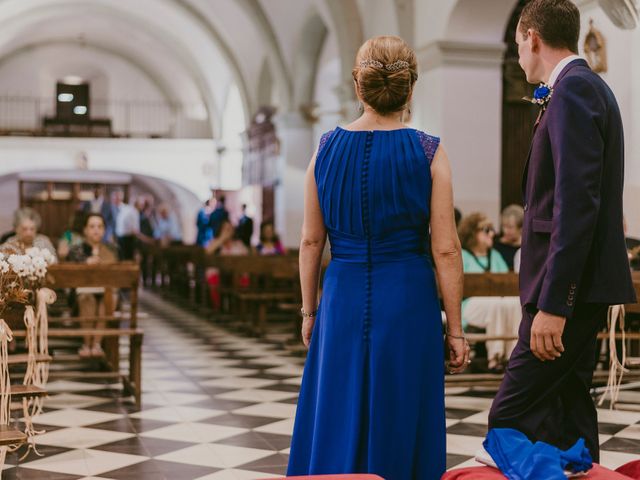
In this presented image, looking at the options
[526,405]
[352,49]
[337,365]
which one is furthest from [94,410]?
[352,49]

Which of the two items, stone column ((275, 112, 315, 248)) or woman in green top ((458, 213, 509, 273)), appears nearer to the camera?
woman in green top ((458, 213, 509, 273))

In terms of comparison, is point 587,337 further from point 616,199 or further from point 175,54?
point 175,54

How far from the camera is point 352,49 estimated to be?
1292 centimetres

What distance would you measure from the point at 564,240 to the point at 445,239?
0.41 metres

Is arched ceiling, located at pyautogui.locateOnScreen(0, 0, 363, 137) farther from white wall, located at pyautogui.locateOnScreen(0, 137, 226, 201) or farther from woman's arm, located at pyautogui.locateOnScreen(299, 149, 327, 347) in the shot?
woman's arm, located at pyautogui.locateOnScreen(299, 149, 327, 347)

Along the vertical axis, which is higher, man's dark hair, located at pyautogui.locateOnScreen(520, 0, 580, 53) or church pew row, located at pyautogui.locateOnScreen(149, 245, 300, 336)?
man's dark hair, located at pyautogui.locateOnScreen(520, 0, 580, 53)

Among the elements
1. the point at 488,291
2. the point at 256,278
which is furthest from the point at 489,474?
the point at 256,278

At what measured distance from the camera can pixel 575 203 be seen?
2732 millimetres

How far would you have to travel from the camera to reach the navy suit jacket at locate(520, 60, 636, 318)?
2738mm

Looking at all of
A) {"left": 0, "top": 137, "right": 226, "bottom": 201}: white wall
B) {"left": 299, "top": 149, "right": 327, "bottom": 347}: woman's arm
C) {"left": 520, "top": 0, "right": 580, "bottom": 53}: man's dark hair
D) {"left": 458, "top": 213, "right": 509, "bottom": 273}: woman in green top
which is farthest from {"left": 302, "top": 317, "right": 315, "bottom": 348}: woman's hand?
{"left": 0, "top": 137, "right": 226, "bottom": 201}: white wall

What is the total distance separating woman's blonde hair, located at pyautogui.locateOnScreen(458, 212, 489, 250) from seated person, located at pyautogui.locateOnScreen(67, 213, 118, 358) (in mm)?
2908

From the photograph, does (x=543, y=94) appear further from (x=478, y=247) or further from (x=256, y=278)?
(x=256, y=278)

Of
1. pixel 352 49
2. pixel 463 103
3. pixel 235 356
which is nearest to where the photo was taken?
pixel 235 356

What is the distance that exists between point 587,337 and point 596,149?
0.54 metres
